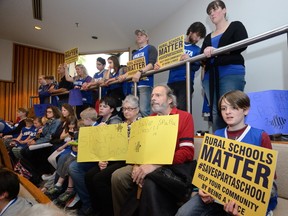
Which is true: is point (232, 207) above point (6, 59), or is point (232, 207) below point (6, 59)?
below

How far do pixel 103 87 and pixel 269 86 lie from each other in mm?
2093

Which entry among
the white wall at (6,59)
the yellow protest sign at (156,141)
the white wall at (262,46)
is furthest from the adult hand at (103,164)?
the white wall at (6,59)

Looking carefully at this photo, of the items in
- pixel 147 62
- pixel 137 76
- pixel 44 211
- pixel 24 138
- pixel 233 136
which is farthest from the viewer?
pixel 24 138

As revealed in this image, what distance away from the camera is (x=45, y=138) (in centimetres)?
349

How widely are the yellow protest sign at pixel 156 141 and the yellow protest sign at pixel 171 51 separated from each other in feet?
2.85

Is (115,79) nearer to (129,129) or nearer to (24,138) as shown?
(129,129)

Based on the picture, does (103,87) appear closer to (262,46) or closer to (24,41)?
(262,46)

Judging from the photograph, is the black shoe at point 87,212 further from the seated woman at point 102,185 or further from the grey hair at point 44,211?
the grey hair at point 44,211

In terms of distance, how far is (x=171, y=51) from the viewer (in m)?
2.30

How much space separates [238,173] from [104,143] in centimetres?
117

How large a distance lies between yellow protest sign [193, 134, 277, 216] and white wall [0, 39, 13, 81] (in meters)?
7.66

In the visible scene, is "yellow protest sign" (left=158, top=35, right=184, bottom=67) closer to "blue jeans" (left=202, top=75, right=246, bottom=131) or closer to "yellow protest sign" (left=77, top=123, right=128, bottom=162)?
"blue jeans" (left=202, top=75, right=246, bottom=131)

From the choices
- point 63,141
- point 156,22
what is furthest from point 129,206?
point 156,22

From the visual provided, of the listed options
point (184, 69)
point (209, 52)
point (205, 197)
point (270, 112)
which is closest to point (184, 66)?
point (184, 69)
